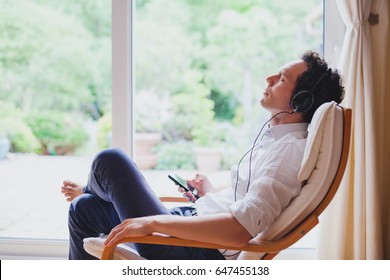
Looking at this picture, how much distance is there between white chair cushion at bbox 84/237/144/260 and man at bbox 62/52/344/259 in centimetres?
5

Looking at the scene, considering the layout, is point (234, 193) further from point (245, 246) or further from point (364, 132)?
point (364, 132)

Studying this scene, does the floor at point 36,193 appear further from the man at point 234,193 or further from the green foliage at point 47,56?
the man at point 234,193

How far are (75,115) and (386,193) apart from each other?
1865 millimetres

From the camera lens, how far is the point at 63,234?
2957 mm

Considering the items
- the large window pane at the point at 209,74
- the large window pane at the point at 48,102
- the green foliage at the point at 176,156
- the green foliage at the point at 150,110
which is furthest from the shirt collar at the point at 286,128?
the green foliage at the point at 176,156

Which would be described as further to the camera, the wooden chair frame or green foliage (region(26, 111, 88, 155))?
green foliage (region(26, 111, 88, 155))

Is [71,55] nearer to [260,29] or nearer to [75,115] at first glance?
[75,115]

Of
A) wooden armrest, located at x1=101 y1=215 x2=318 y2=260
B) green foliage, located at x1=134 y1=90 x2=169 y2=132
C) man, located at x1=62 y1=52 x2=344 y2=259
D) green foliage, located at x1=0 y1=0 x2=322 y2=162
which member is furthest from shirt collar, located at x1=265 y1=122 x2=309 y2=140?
green foliage, located at x1=134 y1=90 x2=169 y2=132

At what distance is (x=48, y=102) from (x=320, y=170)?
1909 millimetres

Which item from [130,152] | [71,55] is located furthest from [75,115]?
[130,152]

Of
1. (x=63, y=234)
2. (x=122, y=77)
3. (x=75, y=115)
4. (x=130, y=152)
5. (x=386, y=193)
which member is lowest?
(x=63, y=234)

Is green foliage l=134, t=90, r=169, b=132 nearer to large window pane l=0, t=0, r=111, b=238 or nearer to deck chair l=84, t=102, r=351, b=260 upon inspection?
large window pane l=0, t=0, r=111, b=238

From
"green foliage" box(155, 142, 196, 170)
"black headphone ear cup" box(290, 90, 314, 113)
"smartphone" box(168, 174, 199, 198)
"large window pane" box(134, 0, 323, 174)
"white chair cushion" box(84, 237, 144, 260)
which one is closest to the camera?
"white chair cushion" box(84, 237, 144, 260)

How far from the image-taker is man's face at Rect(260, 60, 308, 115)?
1.81 metres
